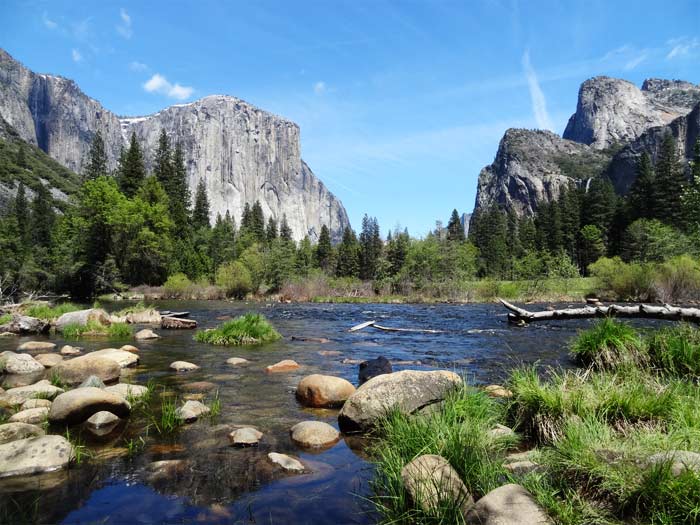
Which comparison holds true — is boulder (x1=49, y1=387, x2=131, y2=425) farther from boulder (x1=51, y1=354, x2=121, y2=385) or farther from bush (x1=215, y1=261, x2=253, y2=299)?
bush (x1=215, y1=261, x2=253, y2=299)

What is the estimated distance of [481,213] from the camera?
363 feet

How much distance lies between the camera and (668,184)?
222 feet

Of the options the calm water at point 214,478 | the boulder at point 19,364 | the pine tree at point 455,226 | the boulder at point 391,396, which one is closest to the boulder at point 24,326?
the boulder at point 19,364

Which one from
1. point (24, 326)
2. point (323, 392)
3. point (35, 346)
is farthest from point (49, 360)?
point (24, 326)

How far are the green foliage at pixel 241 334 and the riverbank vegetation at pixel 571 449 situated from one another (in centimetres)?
990

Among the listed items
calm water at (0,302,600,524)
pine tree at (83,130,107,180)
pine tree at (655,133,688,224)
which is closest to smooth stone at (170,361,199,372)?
calm water at (0,302,600,524)

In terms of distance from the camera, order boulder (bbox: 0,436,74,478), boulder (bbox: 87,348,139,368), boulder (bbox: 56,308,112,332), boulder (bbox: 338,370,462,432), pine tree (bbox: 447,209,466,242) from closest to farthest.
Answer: boulder (bbox: 0,436,74,478) < boulder (bbox: 338,370,462,432) < boulder (bbox: 87,348,139,368) < boulder (bbox: 56,308,112,332) < pine tree (bbox: 447,209,466,242)

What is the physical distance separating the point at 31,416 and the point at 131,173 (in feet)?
221

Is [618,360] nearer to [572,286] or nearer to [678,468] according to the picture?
[678,468]

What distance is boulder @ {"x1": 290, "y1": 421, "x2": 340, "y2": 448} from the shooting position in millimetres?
5605

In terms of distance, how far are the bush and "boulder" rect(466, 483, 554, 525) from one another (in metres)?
49.9

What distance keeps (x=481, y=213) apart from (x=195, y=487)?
11311 centimetres

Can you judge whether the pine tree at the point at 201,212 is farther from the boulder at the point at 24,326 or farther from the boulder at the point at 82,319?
the boulder at the point at 24,326

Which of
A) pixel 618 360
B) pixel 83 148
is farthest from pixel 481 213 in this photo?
pixel 83 148
